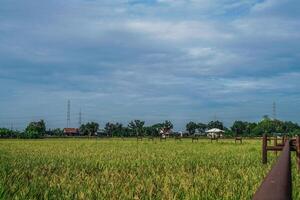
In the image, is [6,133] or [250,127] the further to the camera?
[250,127]

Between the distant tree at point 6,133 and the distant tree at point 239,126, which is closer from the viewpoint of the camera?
the distant tree at point 6,133

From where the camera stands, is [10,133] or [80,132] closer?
[10,133]

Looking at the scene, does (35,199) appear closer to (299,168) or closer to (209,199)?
(209,199)

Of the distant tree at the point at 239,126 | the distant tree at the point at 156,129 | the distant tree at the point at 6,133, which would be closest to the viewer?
the distant tree at the point at 6,133

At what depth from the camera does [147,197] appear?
562cm

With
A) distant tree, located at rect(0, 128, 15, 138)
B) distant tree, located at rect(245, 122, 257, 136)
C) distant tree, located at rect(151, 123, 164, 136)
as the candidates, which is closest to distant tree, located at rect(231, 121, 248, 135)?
distant tree, located at rect(245, 122, 257, 136)

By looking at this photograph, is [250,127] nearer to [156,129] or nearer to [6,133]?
[156,129]

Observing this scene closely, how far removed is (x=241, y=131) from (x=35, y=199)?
154294 mm

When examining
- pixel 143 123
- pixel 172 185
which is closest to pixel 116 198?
pixel 172 185

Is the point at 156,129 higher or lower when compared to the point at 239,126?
lower

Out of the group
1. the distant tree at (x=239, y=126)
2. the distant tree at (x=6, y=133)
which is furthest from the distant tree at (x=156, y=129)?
the distant tree at (x=6, y=133)

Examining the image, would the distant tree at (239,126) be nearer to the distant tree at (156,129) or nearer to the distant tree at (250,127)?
the distant tree at (250,127)

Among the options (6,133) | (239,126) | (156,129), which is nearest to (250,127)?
(239,126)

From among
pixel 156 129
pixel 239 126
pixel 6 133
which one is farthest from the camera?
pixel 239 126
